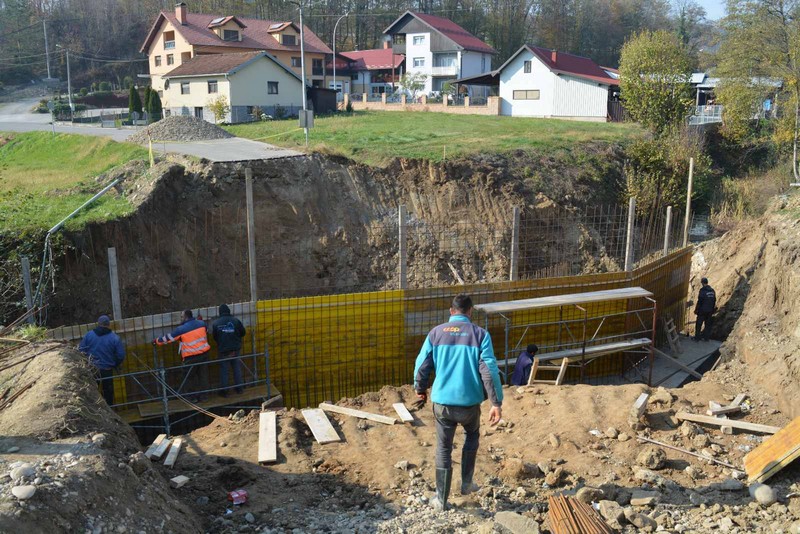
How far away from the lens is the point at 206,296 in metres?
15.1

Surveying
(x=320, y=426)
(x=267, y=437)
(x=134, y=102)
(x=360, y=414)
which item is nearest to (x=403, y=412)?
(x=360, y=414)

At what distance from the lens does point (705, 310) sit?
13.5 metres

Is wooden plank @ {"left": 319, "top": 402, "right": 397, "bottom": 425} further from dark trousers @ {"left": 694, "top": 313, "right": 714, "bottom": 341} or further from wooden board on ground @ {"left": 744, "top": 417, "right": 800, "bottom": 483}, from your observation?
dark trousers @ {"left": 694, "top": 313, "right": 714, "bottom": 341}

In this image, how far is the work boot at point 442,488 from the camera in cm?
562

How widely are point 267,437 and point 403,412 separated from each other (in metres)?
1.63

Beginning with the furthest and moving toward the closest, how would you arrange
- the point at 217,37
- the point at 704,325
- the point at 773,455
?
1. the point at 217,37
2. the point at 704,325
3. the point at 773,455

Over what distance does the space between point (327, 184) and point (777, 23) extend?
20.9 metres

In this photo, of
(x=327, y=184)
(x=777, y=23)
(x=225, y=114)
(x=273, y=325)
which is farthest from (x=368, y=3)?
(x=273, y=325)

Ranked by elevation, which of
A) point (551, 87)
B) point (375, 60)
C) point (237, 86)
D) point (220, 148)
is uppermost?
point (375, 60)

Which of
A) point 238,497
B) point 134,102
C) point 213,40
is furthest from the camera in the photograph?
point 213,40

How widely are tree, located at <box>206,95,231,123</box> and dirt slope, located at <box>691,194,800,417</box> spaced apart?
21.5 metres

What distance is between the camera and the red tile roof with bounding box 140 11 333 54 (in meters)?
39.8

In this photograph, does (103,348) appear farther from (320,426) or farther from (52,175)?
(52,175)

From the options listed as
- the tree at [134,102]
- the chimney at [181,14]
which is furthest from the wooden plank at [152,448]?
the chimney at [181,14]
